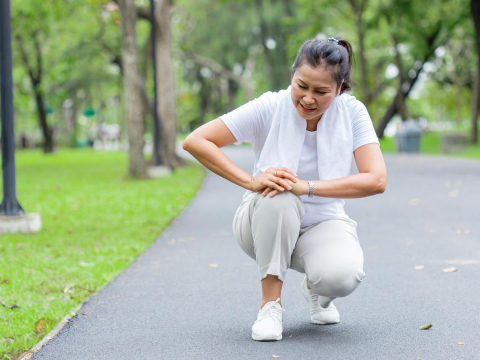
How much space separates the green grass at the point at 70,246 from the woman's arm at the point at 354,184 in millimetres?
1630

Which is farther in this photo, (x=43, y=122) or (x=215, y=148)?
(x=43, y=122)

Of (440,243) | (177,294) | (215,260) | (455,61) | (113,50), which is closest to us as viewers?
(177,294)

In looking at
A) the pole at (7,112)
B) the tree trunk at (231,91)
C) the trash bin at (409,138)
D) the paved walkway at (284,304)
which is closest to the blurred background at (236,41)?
the trash bin at (409,138)

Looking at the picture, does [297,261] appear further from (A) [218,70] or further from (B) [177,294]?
(A) [218,70]

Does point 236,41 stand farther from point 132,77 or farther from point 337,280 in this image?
point 337,280

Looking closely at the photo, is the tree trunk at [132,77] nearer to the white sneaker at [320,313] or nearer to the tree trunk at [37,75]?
the white sneaker at [320,313]

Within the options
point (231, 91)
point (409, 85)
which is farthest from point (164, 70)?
point (231, 91)

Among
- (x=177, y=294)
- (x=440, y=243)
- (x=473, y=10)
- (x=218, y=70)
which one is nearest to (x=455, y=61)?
(x=218, y=70)

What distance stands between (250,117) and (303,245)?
70cm

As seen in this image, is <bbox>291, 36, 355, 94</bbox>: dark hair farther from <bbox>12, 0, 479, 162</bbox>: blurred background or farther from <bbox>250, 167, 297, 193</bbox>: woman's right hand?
<bbox>12, 0, 479, 162</bbox>: blurred background

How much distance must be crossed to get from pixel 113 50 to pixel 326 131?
2975cm

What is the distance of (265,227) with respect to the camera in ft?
12.1

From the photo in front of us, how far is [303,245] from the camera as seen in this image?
151 inches

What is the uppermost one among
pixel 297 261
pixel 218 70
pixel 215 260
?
pixel 218 70
